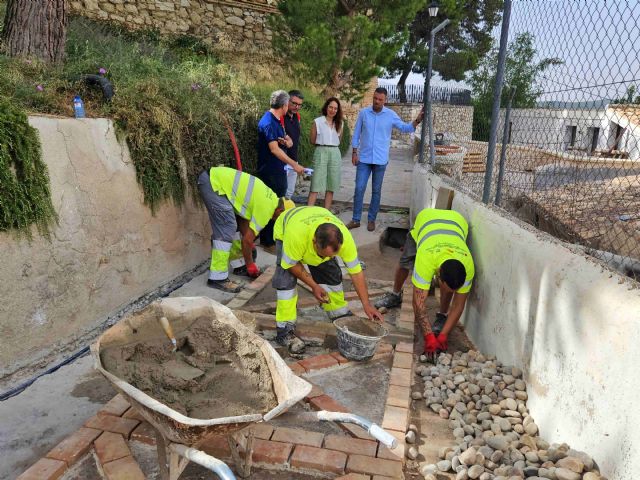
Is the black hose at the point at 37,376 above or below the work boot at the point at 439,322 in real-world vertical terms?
below

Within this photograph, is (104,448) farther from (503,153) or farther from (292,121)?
(292,121)

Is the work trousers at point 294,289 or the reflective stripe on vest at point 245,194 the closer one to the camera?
the work trousers at point 294,289

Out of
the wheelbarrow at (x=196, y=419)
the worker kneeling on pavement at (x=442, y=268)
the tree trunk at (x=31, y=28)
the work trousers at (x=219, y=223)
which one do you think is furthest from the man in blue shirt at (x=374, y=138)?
the wheelbarrow at (x=196, y=419)

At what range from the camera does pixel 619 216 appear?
4977mm

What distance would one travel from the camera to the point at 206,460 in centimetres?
177

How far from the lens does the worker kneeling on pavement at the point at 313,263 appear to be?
3336 millimetres

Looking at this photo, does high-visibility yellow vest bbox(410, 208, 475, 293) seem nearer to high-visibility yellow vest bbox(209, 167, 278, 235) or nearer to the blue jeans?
high-visibility yellow vest bbox(209, 167, 278, 235)

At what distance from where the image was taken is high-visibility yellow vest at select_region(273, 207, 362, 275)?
11.5 ft

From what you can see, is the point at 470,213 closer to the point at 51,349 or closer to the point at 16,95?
the point at 51,349

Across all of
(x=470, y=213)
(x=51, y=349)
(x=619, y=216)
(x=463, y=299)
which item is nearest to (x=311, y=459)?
(x=463, y=299)

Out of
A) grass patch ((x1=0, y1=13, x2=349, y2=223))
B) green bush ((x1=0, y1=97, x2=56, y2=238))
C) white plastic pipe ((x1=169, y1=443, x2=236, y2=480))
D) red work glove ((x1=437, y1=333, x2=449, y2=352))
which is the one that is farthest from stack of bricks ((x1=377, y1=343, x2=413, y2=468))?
grass patch ((x1=0, y1=13, x2=349, y2=223))

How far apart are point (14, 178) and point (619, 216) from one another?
18.0 feet

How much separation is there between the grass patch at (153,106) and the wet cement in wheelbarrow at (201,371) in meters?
2.33

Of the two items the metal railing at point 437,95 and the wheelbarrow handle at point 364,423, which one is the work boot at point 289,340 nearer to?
the wheelbarrow handle at point 364,423
